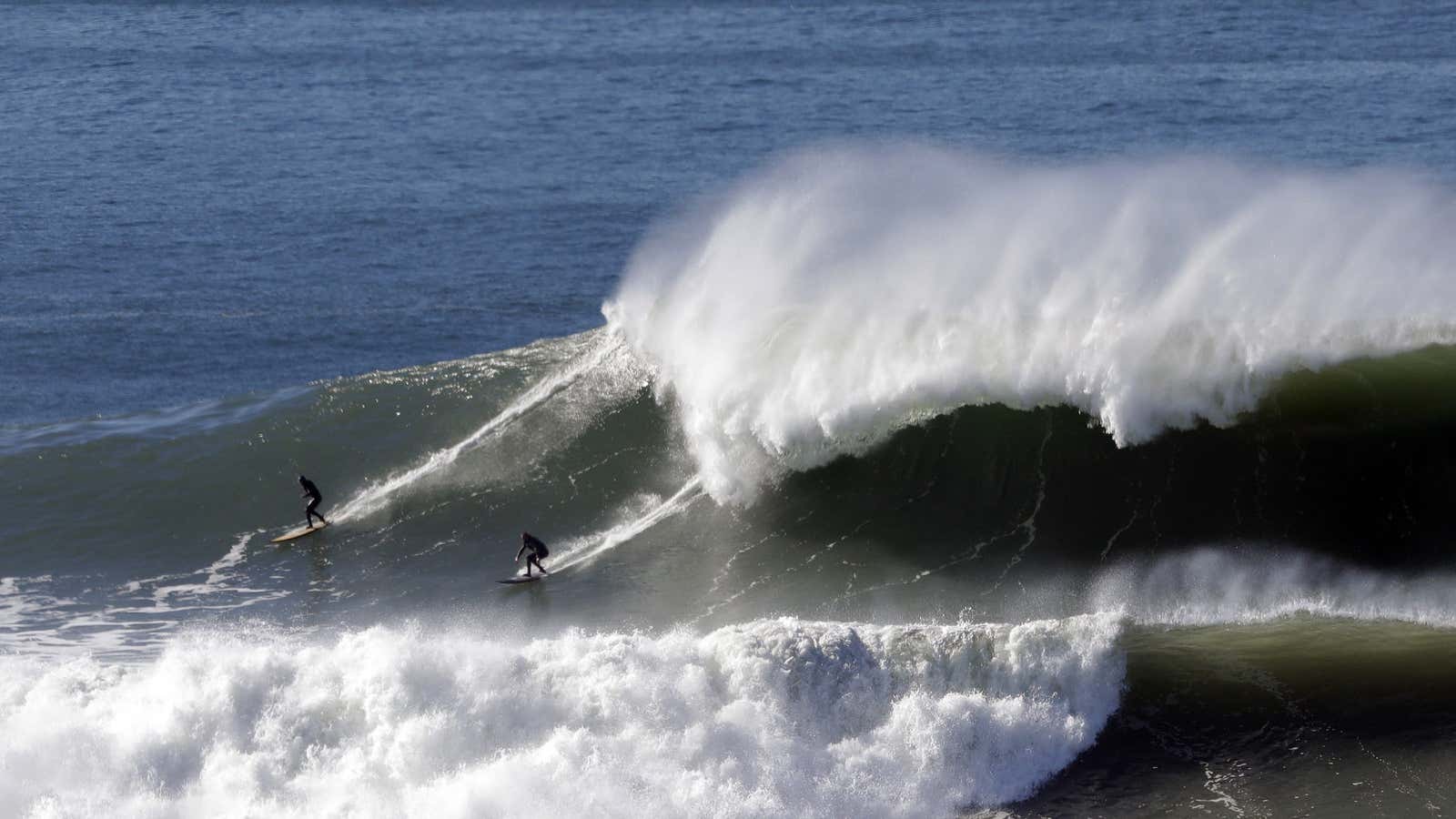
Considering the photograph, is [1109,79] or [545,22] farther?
[545,22]

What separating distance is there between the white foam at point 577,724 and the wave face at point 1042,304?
13.5ft

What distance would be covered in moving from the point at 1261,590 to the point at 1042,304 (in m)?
4.71

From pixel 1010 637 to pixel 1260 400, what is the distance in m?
5.19

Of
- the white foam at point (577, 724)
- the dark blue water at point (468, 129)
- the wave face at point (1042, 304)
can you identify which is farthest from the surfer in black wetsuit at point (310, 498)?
the dark blue water at point (468, 129)

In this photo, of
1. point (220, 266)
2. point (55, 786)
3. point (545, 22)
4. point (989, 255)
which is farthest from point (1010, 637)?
point (545, 22)

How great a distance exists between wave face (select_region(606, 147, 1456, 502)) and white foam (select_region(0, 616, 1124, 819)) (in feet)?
13.5

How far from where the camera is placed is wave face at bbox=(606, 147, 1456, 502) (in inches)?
707

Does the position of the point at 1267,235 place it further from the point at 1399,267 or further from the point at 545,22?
the point at 545,22

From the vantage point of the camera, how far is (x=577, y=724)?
1387 cm

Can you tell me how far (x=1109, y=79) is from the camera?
4778 cm

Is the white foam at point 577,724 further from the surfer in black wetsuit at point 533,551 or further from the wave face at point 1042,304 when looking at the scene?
the wave face at point 1042,304

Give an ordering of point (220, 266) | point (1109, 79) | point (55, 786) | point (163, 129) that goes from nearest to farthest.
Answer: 1. point (55, 786)
2. point (220, 266)
3. point (163, 129)
4. point (1109, 79)

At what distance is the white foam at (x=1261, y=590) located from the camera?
50.1ft

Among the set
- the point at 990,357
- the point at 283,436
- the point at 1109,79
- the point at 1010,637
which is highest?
the point at 1109,79
